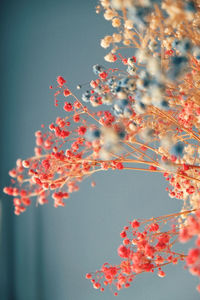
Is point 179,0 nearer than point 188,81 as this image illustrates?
Yes

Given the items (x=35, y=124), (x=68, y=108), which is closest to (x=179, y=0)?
(x=68, y=108)

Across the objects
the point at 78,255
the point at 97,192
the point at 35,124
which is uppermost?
the point at 35,124

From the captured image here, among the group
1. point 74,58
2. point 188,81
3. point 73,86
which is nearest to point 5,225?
point 73,86

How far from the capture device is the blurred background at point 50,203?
5.19 ft

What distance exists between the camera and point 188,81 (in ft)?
1.95

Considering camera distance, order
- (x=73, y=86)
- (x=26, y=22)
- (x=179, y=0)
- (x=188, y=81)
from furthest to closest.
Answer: (x=26, y=22) → (x=73, y=86) → (x=188, y=81) → (x=179, y=0)

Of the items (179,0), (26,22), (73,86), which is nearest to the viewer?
(179,0)

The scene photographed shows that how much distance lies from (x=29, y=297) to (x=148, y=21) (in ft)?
5.88

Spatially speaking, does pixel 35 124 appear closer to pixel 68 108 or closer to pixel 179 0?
pixel 68 108

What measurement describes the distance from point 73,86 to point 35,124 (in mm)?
332

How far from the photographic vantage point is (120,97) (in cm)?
49

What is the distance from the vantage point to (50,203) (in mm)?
1772

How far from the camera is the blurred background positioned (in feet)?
5.19

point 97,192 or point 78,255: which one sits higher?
point 97,192
